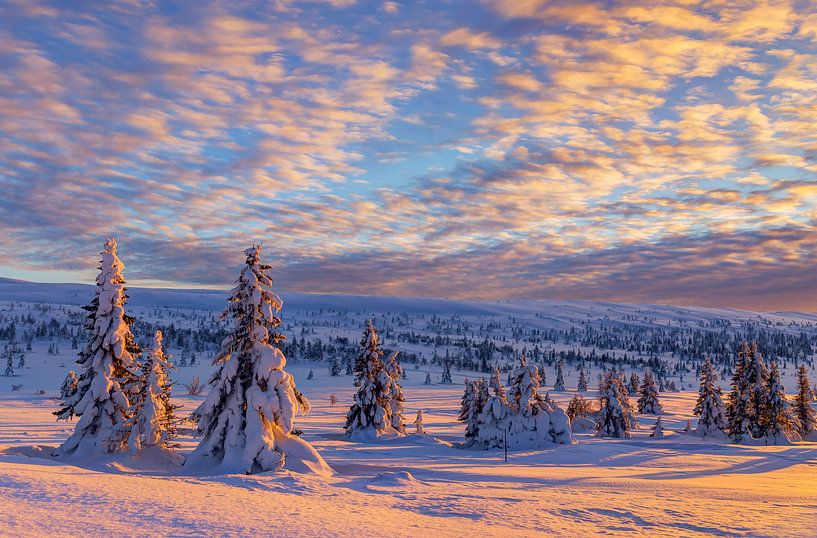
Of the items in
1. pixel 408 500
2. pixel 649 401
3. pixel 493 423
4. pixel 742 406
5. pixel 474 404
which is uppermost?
pixel 742 406

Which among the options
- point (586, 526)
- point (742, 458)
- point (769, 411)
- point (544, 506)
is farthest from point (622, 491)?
point (769, 411)

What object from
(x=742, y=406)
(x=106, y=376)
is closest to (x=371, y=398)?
(x=106, y=376)

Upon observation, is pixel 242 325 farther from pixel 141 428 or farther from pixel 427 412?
pixel 427 412

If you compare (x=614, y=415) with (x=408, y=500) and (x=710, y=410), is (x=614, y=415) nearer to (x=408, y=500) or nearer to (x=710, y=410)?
(x=710, y=410)

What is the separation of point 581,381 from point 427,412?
276ft

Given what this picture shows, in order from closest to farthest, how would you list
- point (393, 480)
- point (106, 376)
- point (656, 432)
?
point (393, 480) < point (106, 376) < point (656, 432)

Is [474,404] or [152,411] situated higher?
[152,411]

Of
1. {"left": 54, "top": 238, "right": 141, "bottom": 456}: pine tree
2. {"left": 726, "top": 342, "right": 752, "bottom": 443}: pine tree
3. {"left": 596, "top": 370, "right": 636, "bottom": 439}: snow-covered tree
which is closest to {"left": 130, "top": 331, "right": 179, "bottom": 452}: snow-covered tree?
{"left": 54, "top": 238, "right": 141, "bottom": 456}: pine tree

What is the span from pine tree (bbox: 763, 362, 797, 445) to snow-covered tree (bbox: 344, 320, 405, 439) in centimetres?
4095

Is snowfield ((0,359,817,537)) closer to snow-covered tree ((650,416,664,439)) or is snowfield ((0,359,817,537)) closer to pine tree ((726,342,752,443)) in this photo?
pine tree ((726,342,752,443))

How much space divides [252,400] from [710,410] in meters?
65.3

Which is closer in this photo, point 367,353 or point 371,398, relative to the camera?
point 371,398

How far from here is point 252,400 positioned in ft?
92.1

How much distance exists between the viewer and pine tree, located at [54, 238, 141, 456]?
31797 millimetres
